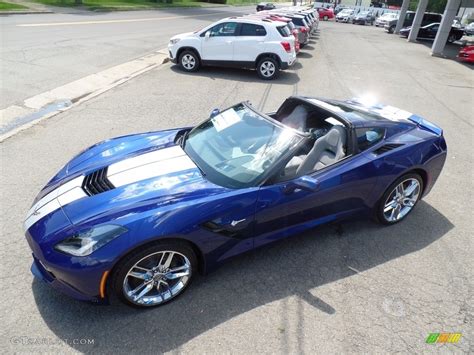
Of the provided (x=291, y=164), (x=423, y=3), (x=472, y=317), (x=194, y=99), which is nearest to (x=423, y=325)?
(x=472, y=317)

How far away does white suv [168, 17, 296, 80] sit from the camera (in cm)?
1051

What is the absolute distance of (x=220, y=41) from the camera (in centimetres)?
1058

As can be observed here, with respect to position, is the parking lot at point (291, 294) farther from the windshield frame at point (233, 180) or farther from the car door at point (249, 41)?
the car door at point (249, 41)

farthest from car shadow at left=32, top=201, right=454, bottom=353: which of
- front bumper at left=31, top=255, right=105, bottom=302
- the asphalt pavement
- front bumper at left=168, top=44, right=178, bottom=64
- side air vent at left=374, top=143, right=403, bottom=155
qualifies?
front bumper at left=168, top=44, right=178, bottom=64

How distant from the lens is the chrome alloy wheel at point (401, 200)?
3967 mm

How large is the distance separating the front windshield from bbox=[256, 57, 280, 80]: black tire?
23.9 feet

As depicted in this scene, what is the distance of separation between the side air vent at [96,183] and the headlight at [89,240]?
47 cm

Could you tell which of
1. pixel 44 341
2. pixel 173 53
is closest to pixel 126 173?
pixel 44 341

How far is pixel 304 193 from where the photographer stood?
3.17 meters

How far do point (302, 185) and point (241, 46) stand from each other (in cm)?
865

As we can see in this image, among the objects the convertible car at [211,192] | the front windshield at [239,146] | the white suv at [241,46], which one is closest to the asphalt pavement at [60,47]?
the white suv at [241,46]

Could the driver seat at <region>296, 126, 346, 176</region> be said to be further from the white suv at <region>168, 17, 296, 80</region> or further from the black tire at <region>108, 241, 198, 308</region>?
the white suv at <region>168, 17, 296, 80</region>

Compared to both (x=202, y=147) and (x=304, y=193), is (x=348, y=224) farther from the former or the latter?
(x=202, y=147)

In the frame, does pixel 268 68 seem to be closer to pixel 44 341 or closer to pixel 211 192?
pixel 211 192
